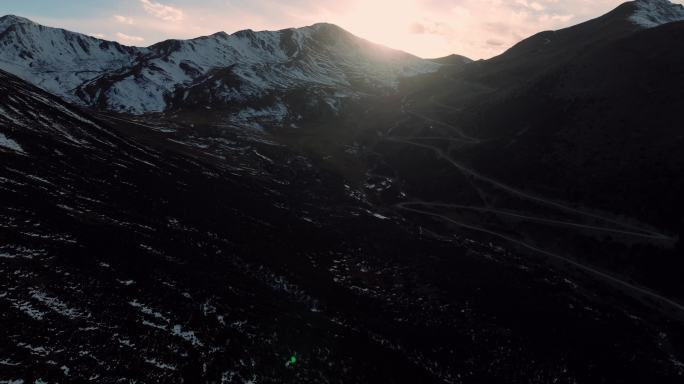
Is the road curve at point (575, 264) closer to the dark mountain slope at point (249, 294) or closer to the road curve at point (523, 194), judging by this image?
the dark mountain slope at point (249, 294)

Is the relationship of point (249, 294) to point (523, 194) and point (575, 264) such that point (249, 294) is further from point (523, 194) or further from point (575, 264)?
point (523, 194)

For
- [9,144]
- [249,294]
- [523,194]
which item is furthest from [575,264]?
[9,144]

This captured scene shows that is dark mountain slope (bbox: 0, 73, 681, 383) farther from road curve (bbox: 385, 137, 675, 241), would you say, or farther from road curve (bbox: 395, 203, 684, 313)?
road curve (bbox: 385, 137, 675, 241)

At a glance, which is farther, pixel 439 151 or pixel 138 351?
pixel 439 151

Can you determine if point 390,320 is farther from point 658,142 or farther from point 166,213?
point 658,142

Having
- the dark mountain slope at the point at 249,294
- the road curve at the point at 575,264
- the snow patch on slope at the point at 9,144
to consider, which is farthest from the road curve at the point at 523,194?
the snow patch on slope at the point at 9,144

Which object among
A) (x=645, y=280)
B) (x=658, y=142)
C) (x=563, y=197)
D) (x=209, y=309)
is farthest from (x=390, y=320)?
(x=658, y=142)

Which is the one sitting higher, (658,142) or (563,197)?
(658,142)

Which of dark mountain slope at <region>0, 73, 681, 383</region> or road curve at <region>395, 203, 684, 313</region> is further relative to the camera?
road curve at <region>395, 203, 684, 313</region>

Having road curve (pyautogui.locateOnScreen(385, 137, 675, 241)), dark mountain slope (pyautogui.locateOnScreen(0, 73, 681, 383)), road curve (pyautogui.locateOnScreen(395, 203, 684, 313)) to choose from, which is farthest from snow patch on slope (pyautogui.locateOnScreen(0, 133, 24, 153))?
road curve (pyautogui.locateOnScreen(385, 137, 675, 241))

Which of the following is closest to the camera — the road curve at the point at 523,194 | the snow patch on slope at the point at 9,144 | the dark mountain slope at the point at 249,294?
the dark mountain slope at the point at 249,294

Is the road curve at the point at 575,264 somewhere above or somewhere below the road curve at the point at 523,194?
below
